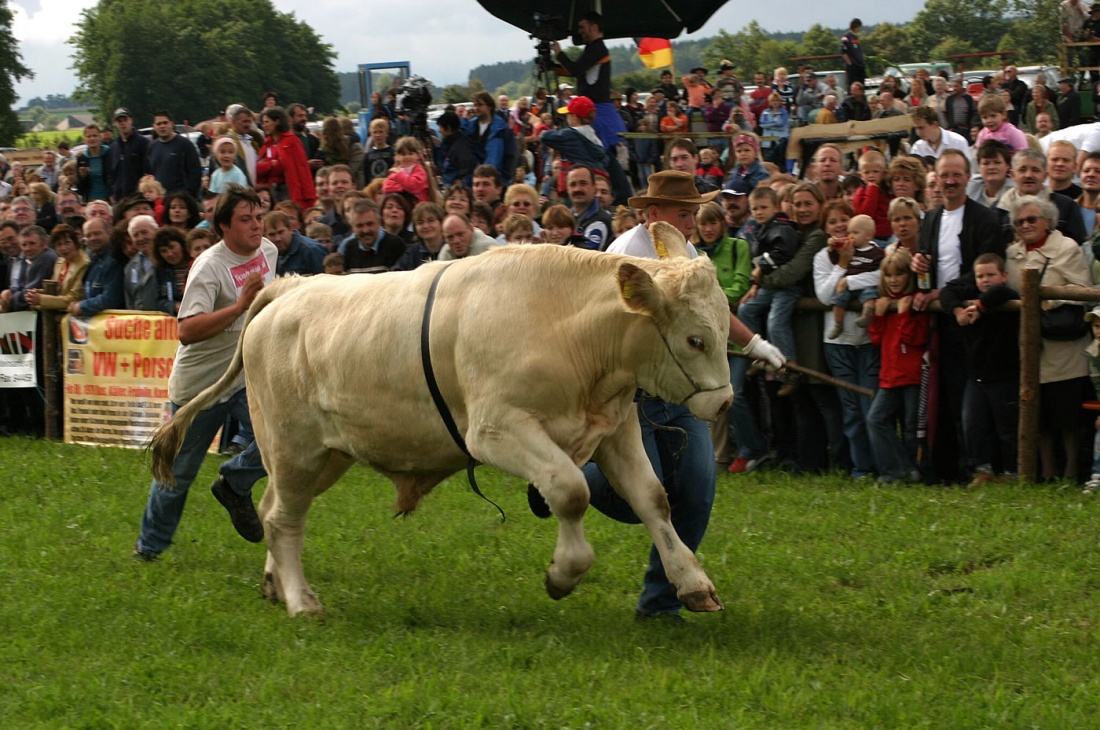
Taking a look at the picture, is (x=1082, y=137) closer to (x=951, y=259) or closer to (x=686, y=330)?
(x=951, y=259)

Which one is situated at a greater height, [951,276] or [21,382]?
[951,276]

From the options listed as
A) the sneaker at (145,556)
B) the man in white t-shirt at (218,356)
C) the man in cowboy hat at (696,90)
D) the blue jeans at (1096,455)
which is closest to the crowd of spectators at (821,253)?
the blue jeans at (1096,455)

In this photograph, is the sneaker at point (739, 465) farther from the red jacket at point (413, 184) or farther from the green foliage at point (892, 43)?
the green foliage at point (892, 43)

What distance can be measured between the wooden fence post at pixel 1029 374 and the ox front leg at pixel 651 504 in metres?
3.67

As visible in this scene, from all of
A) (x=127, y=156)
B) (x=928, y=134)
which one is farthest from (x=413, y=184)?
(x=127, y=156)

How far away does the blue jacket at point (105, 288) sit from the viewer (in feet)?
40.9

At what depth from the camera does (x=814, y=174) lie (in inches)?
469

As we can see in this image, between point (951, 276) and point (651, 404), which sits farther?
point (951, 276)

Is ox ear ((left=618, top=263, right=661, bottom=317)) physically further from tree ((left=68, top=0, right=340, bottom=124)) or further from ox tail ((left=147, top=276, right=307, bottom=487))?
tree ((left=68, top=0, right=340, bottom=124))

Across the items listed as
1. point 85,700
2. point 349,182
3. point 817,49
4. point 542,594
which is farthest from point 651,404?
point 817,49

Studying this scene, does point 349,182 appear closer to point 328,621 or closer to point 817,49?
point 328,621

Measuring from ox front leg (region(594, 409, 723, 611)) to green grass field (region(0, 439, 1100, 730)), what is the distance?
0.24 m

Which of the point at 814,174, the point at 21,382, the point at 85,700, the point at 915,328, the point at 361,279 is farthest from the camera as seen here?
the point at 21,382

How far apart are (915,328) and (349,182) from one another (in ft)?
21.1
